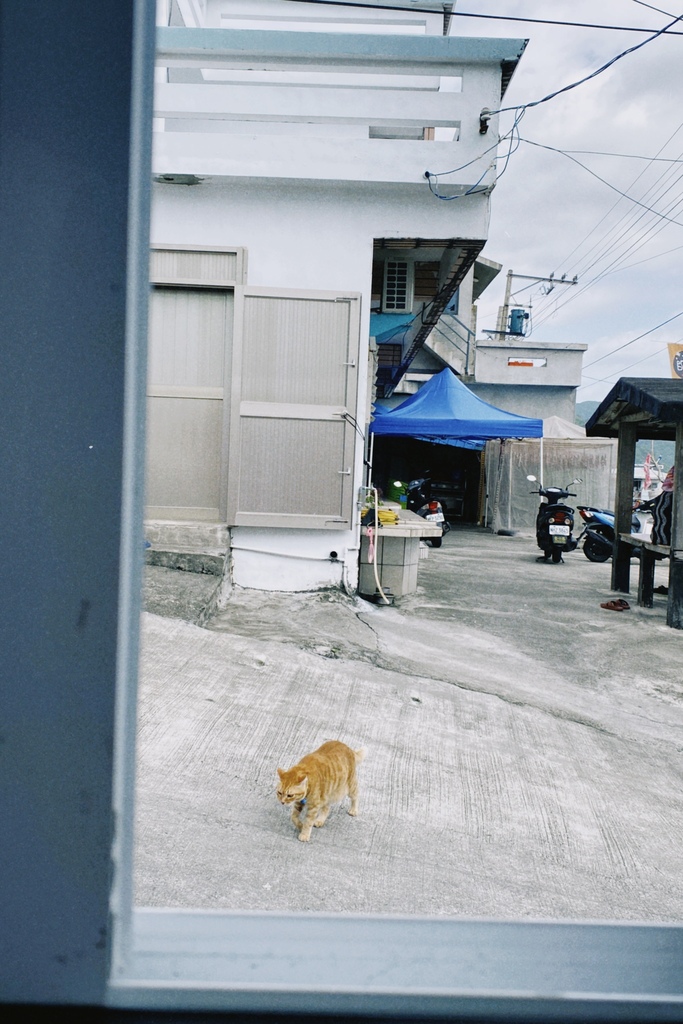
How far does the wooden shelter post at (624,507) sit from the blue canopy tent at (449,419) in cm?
194

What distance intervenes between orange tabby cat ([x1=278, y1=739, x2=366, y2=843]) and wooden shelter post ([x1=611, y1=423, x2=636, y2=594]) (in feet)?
22.4

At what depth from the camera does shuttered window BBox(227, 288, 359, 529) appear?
21.3 feet

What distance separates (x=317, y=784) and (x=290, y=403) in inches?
162

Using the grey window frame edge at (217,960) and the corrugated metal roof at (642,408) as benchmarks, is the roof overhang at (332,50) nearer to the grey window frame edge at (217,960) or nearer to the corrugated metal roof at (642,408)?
the corrugated metal roof at (642,408)

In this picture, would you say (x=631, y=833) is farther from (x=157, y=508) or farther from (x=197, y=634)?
(x=157, y=508)

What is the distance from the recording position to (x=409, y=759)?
3.75 m

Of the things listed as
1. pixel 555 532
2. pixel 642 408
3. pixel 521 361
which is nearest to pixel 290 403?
pixel 642 408

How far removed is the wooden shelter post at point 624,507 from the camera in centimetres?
915

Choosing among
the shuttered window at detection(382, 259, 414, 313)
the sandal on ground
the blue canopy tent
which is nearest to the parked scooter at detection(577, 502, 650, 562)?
the blue canopy tent

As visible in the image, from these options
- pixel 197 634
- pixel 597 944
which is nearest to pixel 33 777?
pixel 597 944

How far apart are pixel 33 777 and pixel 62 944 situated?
0.56 feet

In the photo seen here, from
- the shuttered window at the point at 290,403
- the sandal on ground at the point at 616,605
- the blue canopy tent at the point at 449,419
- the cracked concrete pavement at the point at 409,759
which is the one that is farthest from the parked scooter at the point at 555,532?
the shuttered window at the point at 290,403

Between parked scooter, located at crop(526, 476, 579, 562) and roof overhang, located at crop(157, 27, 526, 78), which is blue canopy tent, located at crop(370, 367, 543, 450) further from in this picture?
roof overhang, located at crop(157, 27, 526, 78)

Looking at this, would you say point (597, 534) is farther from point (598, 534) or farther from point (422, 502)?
point (422, 502)
